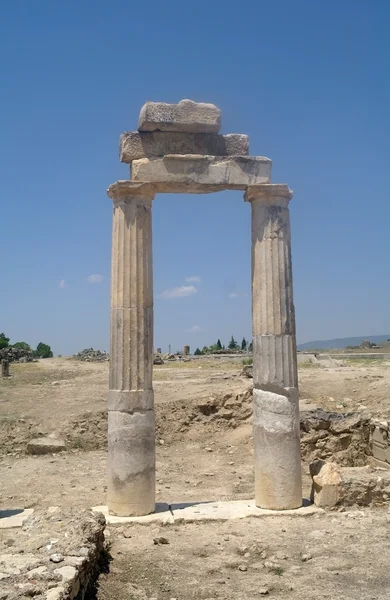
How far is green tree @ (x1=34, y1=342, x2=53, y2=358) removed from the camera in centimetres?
7044

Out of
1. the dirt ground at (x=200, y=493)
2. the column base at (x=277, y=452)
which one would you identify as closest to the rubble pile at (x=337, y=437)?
the dirt ground at (x=200, y=493)

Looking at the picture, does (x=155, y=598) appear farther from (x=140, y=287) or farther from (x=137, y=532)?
(x=140, y=287)

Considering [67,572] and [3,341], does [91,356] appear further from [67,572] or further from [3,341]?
[67,572]

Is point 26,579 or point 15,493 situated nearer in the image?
point 26,579

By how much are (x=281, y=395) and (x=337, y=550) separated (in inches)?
97.1

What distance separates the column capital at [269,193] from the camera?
30.1ft

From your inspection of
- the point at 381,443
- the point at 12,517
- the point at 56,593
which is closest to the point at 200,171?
the point at 12,517

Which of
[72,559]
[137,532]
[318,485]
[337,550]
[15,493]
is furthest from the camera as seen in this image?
[15,493]

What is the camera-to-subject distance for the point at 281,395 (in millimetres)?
8938

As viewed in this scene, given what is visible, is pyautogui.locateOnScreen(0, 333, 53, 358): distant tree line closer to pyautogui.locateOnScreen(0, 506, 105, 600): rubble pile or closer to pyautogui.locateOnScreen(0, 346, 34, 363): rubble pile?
pyautogui.locateOnScreen(0, 346, 34, 363): rubble pile

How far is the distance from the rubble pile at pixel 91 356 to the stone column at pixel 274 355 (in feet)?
119

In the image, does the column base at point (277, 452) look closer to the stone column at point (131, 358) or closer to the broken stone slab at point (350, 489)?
the broken stone slab at point (350, 489)

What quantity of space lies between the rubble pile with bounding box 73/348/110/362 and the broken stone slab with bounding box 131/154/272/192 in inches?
→ 1433

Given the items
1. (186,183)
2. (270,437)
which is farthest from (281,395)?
(186,183)
